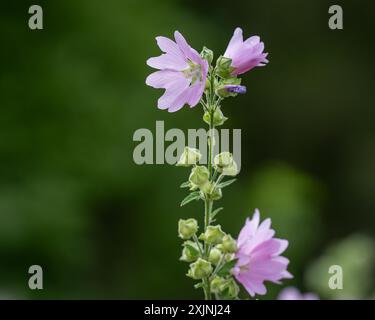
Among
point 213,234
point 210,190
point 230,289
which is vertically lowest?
point 230,289

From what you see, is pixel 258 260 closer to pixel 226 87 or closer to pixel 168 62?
pixel 226 87

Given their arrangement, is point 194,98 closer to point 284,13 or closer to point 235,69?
point 235,69

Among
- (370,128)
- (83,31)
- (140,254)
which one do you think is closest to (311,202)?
(140,254)

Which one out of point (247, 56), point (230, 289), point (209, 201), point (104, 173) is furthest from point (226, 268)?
point (104, 173)

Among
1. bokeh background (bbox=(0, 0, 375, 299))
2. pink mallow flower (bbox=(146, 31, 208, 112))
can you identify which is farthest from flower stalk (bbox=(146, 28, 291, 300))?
bokeh background (bbox=(0, 0, 375, 299))

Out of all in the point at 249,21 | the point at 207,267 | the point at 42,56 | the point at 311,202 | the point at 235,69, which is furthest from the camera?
the point at 249,21

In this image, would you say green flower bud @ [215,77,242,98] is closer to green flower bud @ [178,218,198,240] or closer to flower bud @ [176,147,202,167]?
flower bud @ [176,147,202,167]
